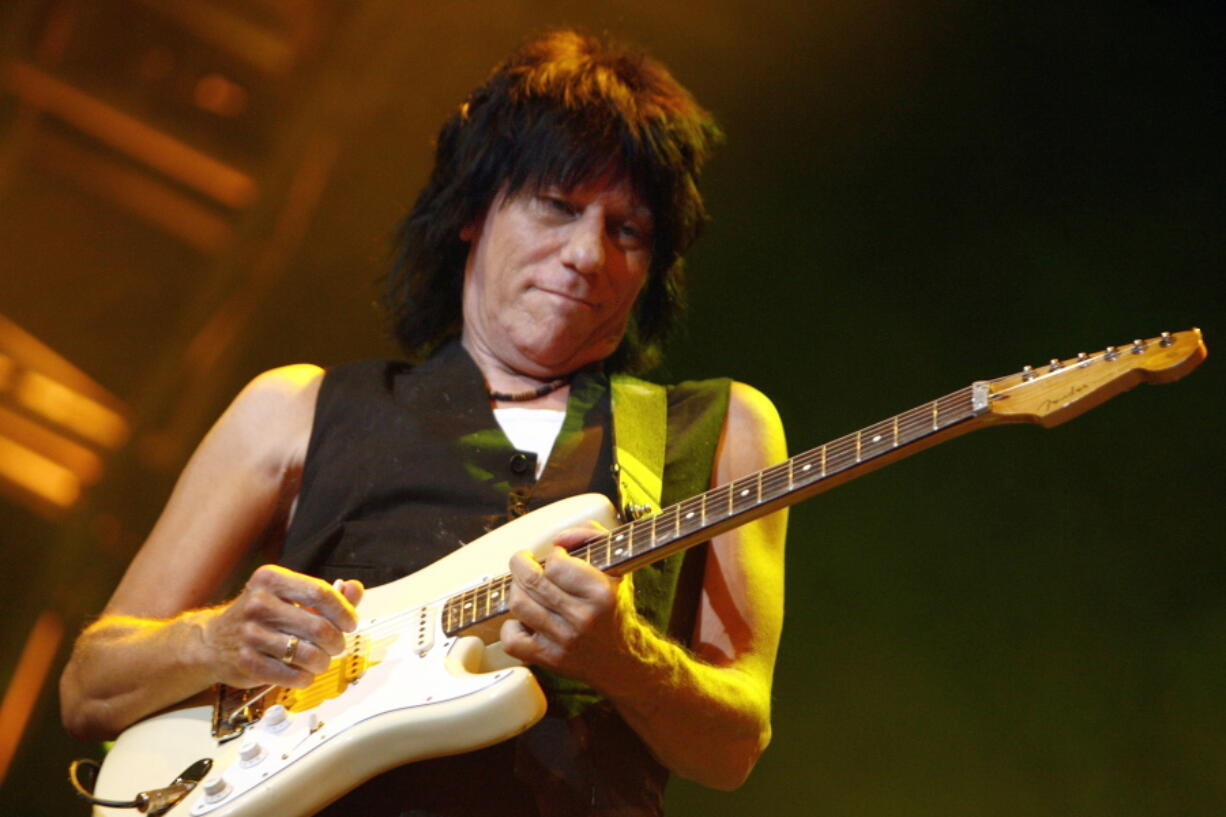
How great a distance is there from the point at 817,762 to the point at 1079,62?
1786 mm

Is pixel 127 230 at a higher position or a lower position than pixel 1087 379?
higher

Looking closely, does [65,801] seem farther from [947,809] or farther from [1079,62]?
[1079,62]

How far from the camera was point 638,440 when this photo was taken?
1.95 meters

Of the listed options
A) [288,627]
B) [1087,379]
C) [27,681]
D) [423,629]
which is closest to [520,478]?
[423,629]

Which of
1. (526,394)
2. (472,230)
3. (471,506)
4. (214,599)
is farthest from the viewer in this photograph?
(472,230)

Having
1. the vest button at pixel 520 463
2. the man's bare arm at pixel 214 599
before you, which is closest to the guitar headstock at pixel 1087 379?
the vest button at pixel 520 463

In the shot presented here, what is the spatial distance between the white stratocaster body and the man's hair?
713mm

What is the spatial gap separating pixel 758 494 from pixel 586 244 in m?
0.79

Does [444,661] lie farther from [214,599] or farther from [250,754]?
[214,599]

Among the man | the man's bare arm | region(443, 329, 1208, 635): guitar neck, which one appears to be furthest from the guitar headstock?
the man's bare arm

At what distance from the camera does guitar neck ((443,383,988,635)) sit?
137 cm

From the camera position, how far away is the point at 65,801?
2590 millimetres

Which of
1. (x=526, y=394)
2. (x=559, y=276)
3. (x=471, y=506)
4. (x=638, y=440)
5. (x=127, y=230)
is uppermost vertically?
(x=127, y=230)

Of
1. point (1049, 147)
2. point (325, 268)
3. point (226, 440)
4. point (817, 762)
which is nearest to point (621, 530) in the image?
point (226, 440)
